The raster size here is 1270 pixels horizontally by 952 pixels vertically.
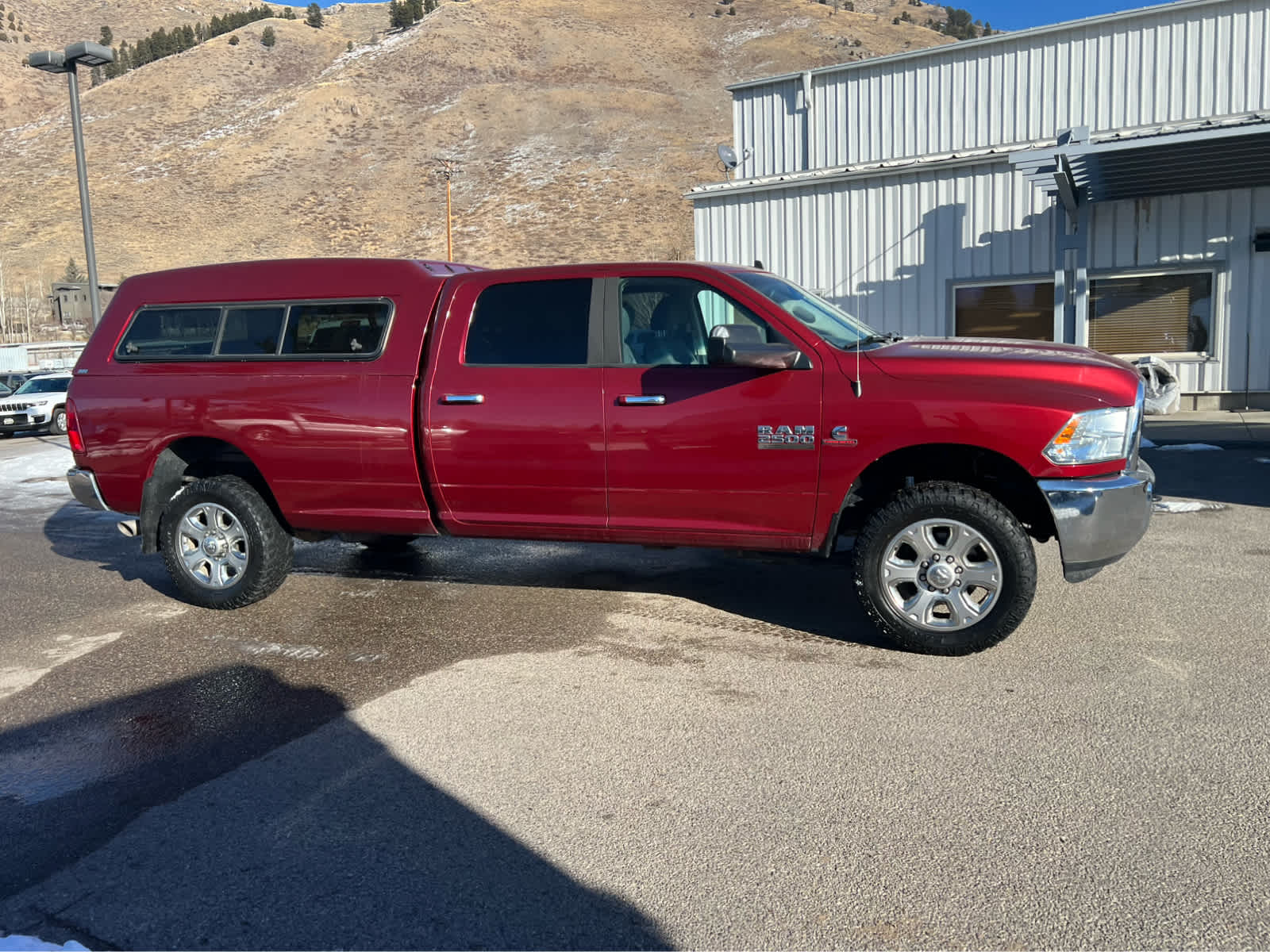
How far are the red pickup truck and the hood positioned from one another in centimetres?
1

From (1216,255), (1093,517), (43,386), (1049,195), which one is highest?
(1049,195)

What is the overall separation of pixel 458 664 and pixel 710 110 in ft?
262

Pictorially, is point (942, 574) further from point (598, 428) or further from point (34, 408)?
point (34, 408)

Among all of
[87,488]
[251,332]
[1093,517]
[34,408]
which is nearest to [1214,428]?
[1093,517]

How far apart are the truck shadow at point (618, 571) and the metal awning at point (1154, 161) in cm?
786

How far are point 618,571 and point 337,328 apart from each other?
2508 millimetres

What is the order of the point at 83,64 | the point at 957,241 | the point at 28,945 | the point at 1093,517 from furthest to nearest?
the point at 957,241
the point at 83,64
the point at 1093,517
the point at 28,945

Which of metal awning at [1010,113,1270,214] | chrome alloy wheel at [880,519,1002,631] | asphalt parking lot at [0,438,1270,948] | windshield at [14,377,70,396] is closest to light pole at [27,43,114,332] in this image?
windshield at [14,377,70,396]

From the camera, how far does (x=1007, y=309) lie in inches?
624

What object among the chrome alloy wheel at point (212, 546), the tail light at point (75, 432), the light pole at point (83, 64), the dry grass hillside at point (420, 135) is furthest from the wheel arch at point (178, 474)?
the dry grass hillside at point (420, 135)

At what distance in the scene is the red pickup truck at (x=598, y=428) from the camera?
16.2 ft

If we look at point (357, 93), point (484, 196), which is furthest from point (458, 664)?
point (357, 93)

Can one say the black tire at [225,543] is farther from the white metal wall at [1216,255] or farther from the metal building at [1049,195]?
the white metal wall at [1216,255]

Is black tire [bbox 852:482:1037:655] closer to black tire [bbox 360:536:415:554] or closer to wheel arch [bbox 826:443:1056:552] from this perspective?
wheel arch [bbox 826:443:1056:552]
